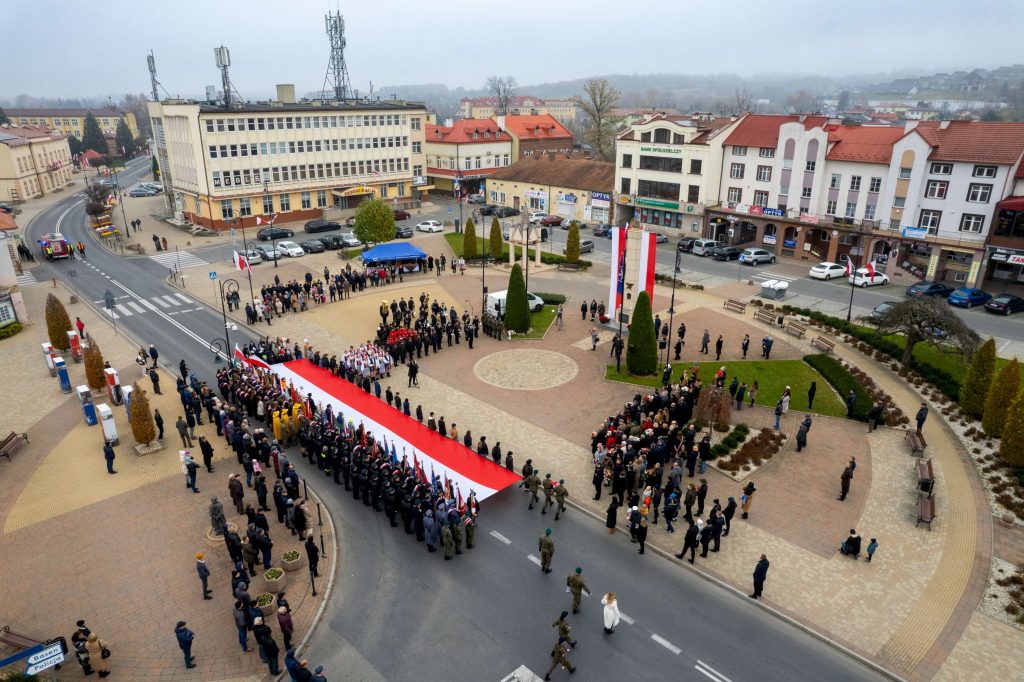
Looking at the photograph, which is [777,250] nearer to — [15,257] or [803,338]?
[803,338]

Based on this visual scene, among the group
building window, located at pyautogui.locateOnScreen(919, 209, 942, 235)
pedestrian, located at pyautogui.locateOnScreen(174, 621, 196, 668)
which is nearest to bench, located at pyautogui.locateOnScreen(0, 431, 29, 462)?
pedestrian, located at pyautogui.locateOnScreen(174, 621, 196, 668)

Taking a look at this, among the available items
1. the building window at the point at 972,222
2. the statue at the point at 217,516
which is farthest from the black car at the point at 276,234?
the building window at the point at 972,222

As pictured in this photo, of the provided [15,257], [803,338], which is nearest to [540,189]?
[803,338]

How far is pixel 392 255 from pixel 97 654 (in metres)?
33.4

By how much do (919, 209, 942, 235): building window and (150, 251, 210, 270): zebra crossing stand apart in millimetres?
51709

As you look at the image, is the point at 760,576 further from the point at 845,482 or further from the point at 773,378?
the point at 773,378

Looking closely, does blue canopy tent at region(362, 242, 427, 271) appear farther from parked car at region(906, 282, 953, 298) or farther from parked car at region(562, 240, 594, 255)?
parked car at region(906, 282, 953, 298)

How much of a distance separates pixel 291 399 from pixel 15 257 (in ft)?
115

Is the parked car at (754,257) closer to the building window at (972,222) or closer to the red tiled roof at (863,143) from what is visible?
the red tiled roof at (863,143)

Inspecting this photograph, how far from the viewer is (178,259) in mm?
48719

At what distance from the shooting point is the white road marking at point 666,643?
14.5m

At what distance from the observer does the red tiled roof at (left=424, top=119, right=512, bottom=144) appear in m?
75.9

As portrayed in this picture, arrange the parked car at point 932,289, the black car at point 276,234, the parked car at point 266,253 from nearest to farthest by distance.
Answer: the parked car at point 932,289 → the parked car at point 266,253 → the black car at point 276,234

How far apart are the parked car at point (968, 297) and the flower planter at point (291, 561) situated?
134ft
